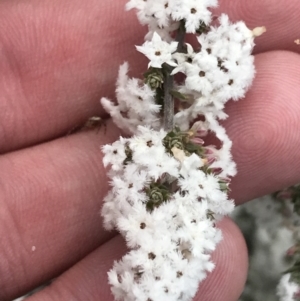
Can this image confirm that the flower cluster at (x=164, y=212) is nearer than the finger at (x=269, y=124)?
Yes

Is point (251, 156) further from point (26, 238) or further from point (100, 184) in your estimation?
point (26, 238)

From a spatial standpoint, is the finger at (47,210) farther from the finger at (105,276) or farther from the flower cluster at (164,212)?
the flower cluster at (164,212)

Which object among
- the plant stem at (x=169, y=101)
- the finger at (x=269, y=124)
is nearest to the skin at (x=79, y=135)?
the finger at (x=269, y=124)

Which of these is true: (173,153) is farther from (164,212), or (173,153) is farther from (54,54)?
(54,54)

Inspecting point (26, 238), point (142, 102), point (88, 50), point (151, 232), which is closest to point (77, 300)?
point (26, 238)

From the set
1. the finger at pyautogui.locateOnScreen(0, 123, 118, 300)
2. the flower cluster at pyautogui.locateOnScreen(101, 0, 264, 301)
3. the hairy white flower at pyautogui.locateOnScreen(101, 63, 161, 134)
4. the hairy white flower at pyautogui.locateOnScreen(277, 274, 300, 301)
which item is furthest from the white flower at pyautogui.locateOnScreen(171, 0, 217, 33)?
the hairy white flower at pyautogui.locateOnScreen(277, 274, 300, 301)

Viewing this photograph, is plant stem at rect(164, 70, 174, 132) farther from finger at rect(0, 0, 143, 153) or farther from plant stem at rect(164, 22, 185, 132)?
finger at rect(0, 0, 143, 153)
